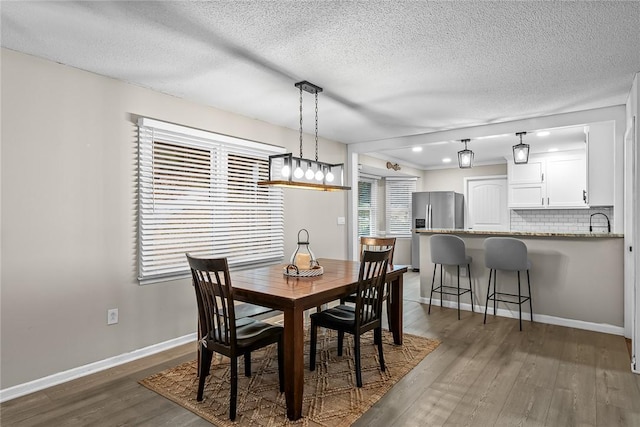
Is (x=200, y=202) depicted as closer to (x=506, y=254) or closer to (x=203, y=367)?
(x=203, y=367)

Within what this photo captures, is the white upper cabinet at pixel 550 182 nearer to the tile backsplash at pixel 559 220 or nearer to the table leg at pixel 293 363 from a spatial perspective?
the tile backsplash at pixel 559 220

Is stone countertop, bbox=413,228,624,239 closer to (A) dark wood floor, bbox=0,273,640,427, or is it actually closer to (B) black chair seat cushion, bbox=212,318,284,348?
(A) dark wood floor, bbox=0,273,640,427

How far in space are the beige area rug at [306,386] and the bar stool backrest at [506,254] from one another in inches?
50.2

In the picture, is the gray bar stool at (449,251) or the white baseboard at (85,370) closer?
the white baseboard at (85,370)

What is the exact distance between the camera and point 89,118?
113 inches

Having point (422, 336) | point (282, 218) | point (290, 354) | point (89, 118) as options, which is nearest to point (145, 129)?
point (89, 118)

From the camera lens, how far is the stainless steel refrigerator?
7449mm

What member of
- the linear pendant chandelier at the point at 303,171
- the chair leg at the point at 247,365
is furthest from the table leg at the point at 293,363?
the linear pendant chandelier at the point at 303,171

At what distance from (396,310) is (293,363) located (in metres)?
1.54

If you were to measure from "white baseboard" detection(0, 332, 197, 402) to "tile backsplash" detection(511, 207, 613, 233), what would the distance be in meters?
6.16

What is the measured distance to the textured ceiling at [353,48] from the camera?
2.02 meters

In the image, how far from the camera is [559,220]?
6555 mm

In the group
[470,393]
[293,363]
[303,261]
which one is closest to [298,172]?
[303,261]

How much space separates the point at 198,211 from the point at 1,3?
2.06 m
